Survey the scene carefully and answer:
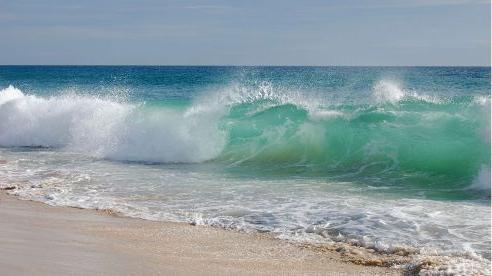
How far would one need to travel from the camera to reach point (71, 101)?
20.3m

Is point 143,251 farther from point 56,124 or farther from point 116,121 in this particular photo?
point 56,124

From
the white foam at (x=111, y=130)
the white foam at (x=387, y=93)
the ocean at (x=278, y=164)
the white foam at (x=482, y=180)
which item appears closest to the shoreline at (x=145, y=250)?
the ocean at (x=278, y=164)

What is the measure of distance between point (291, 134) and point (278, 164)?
7.50 ft

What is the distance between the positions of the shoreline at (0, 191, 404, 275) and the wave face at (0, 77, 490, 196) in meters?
4.64

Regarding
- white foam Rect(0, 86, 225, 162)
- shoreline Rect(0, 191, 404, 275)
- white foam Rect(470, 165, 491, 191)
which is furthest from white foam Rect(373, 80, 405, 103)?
shoreline Rect(0, 191, 404, 275)

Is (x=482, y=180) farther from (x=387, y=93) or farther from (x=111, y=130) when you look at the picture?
(x=111, y=130)

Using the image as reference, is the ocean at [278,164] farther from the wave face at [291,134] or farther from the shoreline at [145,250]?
the shoreline at [145,250]

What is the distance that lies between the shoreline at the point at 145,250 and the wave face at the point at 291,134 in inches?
183

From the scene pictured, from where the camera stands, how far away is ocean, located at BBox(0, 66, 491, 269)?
24.6ft

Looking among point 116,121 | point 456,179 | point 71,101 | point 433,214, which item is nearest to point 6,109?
point 71,101

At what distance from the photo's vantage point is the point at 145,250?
247 inches

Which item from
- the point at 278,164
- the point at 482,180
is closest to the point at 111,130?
the point at 278,164

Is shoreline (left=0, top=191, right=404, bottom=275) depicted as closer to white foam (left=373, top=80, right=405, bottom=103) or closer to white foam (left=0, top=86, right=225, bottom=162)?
white foam (left=0, top=86, right=225, bottom=162)

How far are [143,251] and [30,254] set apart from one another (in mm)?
1061
